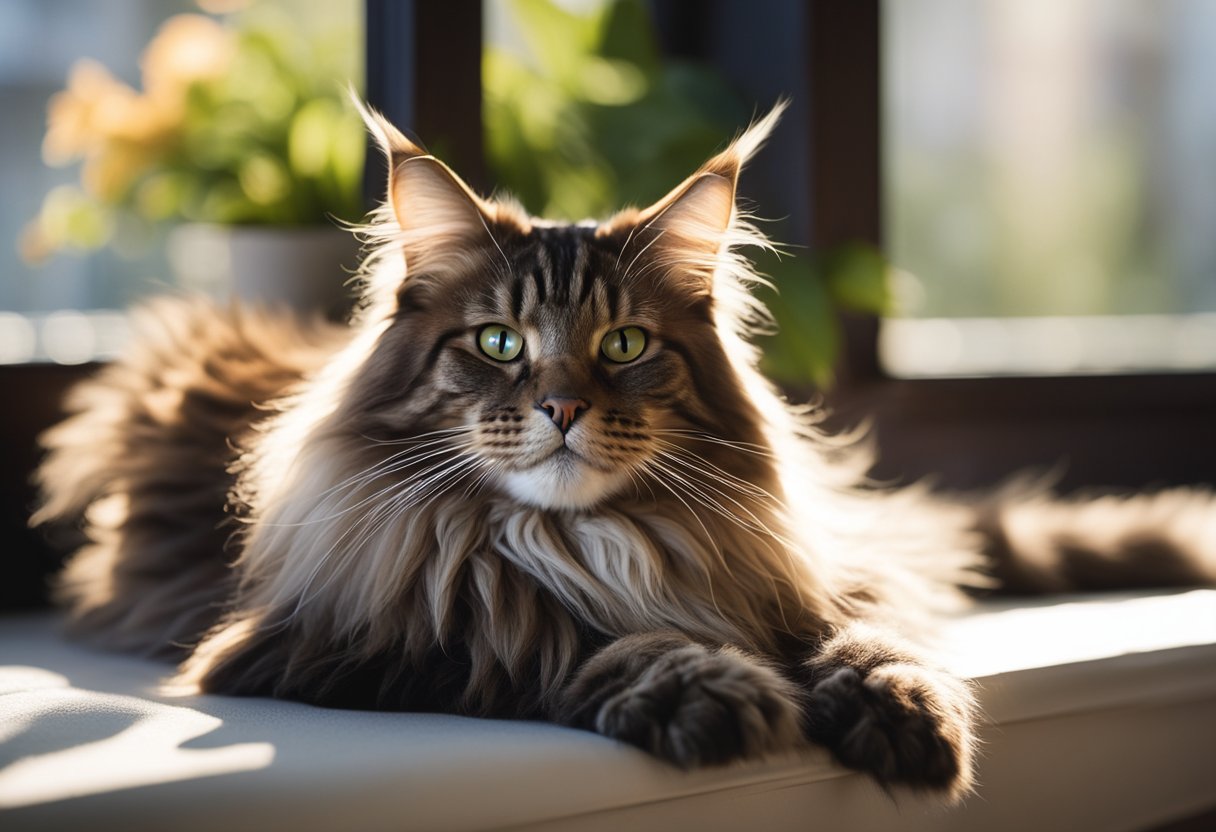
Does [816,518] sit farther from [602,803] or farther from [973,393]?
[973,393]

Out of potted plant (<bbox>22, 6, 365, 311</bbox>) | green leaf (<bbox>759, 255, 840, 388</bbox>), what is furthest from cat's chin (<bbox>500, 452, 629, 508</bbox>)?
potted plant (<bbox>22, 6, 365, 311</bbox>)

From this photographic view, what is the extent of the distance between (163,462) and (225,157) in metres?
0.74

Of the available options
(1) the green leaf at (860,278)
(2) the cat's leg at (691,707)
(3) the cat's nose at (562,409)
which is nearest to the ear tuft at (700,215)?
(3) the cat's nose at (562,409)

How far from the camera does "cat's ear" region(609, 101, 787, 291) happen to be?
1.29 meters

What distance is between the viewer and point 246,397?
1.64 meters

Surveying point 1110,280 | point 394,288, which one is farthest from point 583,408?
point 1110,280

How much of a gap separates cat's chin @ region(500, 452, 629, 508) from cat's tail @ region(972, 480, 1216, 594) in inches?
36.8

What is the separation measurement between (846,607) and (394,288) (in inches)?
26.9

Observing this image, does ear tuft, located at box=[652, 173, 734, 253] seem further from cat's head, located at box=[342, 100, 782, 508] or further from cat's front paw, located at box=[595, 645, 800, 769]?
cat's front paw, located at box=[595, 645, 800, 769]

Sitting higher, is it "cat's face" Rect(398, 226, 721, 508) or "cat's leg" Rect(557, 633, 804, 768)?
"cat's face" Rect(398, 226, 721, 508)

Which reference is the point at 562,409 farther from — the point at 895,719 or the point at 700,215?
the point at 895,719

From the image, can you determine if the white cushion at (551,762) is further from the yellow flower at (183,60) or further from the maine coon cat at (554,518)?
the yellow flower at (183,60)

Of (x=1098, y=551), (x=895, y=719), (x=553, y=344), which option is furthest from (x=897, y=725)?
(x=1098, y=551)

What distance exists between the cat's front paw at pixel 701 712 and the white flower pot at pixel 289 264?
115 cm
